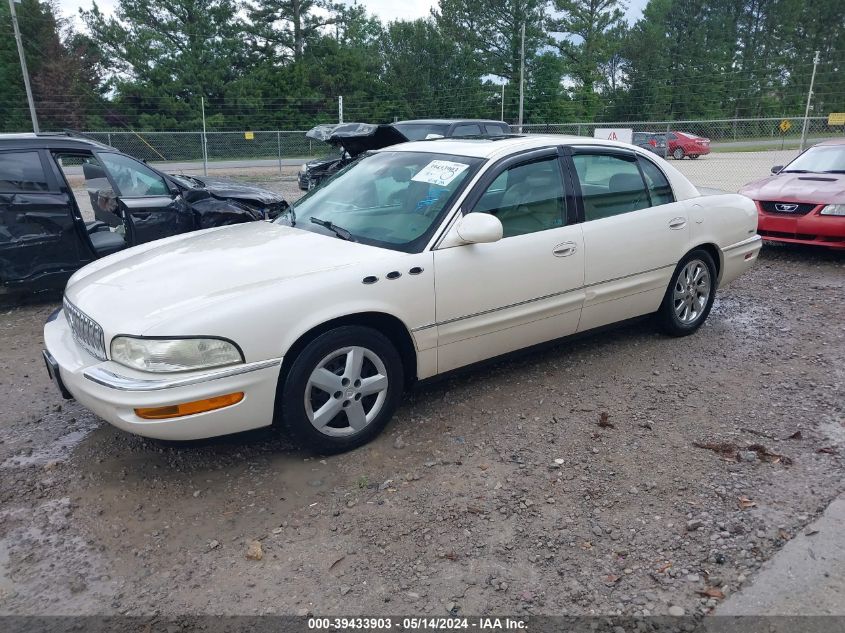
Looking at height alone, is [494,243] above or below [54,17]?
below

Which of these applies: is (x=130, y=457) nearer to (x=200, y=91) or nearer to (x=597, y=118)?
(x=200, y=91)

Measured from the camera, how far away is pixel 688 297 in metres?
5.29

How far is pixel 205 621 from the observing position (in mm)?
2453

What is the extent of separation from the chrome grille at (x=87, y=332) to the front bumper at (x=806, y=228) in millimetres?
7220

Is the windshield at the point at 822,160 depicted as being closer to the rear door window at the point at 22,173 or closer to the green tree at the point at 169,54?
the rear door window at the point at 22,173

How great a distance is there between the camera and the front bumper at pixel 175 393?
2.97 metres

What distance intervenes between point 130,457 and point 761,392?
12.9ft

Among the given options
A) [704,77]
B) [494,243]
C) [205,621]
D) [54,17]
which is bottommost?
[205,621]

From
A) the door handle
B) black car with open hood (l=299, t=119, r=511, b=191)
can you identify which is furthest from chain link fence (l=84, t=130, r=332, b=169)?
the door handle

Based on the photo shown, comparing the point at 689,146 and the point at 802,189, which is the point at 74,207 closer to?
the point at 802,189

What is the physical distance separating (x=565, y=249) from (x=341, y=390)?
1.78 m

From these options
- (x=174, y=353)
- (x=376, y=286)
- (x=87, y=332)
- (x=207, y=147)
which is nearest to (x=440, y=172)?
(x=376, y=286)

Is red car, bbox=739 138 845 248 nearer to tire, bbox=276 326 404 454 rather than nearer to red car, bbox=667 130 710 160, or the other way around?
tire, bbox=276 326 404 454

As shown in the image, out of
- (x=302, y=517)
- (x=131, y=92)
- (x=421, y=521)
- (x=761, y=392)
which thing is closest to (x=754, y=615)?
(x=421, y=521)
